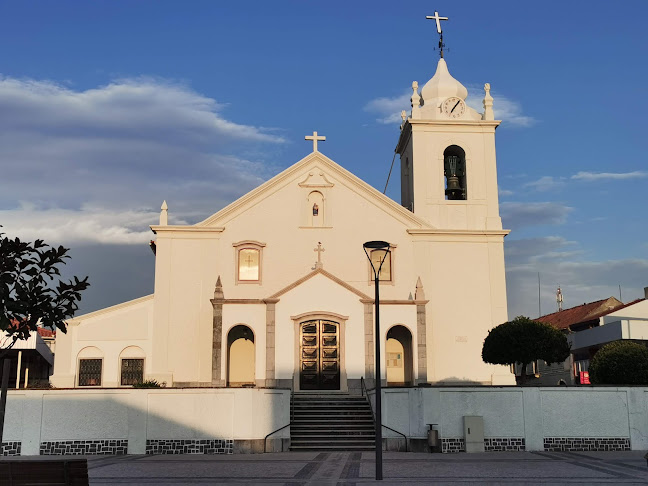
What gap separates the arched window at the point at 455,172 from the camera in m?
36.6

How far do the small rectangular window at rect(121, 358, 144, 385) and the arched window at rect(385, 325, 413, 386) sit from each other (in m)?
10.8

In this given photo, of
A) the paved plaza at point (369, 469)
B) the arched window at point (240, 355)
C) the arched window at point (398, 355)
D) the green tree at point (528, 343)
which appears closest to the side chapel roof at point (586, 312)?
the arched window at point (398, 355)

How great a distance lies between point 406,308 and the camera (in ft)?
106

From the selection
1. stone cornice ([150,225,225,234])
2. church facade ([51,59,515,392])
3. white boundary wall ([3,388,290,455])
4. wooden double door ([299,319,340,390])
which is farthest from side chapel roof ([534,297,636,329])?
white boundary wall ([3,388,290,455])

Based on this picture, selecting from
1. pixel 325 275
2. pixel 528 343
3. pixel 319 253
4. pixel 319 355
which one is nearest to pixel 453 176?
pixel 319 253

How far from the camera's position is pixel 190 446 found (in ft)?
74.6

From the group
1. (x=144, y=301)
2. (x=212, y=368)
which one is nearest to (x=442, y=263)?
(x=212, y=368)

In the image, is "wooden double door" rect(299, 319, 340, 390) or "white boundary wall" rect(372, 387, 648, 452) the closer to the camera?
"white boundary wall" rect(372, 387, 648, 452)

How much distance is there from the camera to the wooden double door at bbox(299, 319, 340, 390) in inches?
1210

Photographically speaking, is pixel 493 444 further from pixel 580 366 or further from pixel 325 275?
pixel 580 366

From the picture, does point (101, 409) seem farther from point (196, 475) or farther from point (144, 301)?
point (144, 301)

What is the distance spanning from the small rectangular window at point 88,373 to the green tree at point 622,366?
20.6 m

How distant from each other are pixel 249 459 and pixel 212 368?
1087 centimetres

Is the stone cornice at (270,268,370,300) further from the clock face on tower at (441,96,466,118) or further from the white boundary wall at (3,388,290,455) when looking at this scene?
the clock face on tower at (441,96,466,118)
